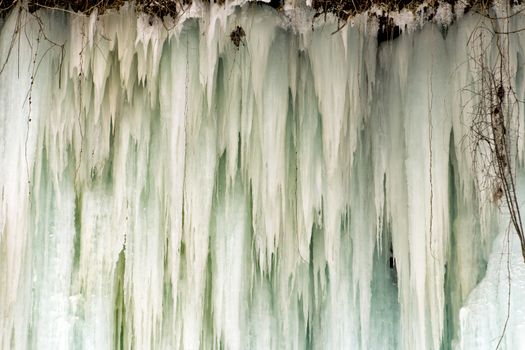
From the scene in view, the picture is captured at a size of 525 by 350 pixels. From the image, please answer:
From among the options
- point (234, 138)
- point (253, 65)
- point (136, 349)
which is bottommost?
point (136, 349)

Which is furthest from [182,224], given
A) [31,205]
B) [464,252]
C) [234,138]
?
[464,252]

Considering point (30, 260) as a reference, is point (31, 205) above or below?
above

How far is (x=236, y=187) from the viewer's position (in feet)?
14.5

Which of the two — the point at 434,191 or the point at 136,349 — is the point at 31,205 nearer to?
the point at 136,349

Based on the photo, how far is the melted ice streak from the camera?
421 cm

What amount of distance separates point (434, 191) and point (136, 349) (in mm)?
1740

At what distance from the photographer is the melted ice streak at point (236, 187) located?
13.8 feet

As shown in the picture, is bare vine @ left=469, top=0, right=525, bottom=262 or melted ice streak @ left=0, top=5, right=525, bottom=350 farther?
melted ice streak @ left=0, top=5, right=525, bottom=350

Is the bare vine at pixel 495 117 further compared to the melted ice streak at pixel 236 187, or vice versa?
the melted ice streak at pixel 236 187

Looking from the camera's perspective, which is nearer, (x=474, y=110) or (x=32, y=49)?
(x=474, y=110)

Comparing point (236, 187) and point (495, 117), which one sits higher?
point (495, 117)

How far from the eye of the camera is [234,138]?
4332 millimetres

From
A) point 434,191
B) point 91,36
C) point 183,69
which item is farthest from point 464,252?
point 91,36

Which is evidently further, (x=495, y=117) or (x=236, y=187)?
(x=236, y=187)
